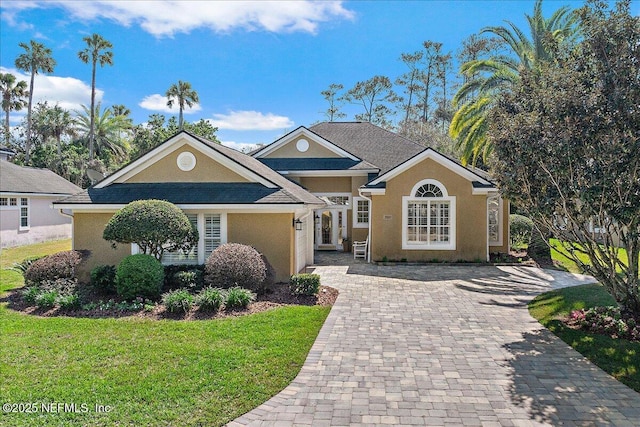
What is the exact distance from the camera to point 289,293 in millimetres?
11422

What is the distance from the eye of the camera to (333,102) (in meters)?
46.5

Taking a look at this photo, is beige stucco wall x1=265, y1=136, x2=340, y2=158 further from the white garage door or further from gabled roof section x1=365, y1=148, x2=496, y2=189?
the white garage door

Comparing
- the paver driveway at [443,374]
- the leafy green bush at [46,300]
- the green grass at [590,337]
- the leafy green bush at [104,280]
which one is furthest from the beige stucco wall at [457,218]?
the leafy green bush at [46,300]

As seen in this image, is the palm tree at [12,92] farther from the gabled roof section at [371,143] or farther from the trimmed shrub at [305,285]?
the trimmed shrub at [305,285]

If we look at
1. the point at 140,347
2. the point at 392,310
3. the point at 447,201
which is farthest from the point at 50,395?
the point at 447,201

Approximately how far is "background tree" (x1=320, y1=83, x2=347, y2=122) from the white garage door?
107 feet

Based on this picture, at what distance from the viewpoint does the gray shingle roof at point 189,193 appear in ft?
41.6

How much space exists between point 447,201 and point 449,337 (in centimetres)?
1005

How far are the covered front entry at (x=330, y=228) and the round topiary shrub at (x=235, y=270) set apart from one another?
10649mm

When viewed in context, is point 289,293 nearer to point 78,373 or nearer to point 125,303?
point 125,303

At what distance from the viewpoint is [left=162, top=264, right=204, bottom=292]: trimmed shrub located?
11.4m

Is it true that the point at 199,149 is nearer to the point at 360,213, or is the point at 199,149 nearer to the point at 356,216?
the point at 356,216

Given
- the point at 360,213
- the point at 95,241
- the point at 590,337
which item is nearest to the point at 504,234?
the point at 360,213

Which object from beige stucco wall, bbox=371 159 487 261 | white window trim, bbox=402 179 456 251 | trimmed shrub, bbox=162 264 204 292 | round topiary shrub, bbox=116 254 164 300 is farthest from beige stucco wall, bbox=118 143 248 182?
white window trim, bbox=402 179 456 251
